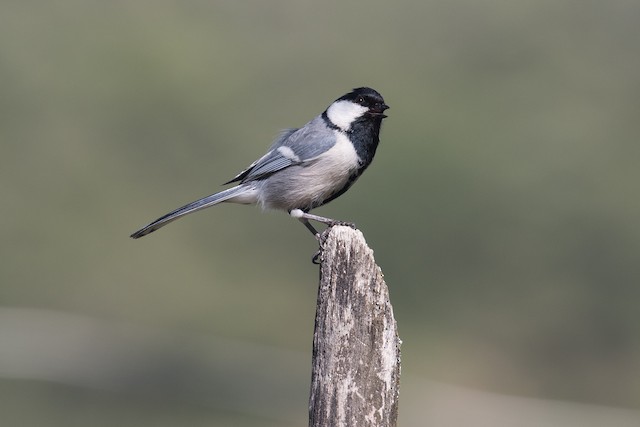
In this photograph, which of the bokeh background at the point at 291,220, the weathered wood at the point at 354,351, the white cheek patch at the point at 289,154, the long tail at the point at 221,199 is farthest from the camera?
the bokeh background at the point at 291,220

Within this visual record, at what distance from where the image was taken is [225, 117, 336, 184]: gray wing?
5.97 meters

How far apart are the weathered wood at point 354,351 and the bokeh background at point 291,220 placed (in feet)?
18.2

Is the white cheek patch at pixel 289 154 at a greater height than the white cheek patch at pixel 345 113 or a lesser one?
lesser

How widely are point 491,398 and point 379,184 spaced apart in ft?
9.66

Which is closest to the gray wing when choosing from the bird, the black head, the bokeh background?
the bird

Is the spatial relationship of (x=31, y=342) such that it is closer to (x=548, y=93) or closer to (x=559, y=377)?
(x=559, y=377)

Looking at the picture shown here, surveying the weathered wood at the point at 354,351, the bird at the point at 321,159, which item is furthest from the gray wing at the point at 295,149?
the weathered wood at the point at 354,351

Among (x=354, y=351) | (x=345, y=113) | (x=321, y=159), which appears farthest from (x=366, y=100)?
(x=354, y=351)

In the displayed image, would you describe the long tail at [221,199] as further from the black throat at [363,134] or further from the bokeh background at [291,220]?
the bokeh background at [291,220]

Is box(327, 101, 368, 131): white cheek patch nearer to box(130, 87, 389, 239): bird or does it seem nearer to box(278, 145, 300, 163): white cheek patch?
box(130, 87, 389, 239): bird

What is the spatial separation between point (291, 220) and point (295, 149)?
668 centimetres

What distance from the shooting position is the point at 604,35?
15984 mm

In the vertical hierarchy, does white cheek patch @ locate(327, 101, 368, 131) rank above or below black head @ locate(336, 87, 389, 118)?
below

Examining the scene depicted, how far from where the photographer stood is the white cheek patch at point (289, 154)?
237 inches
